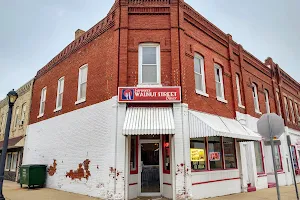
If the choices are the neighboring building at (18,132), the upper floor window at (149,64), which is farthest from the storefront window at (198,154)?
the neighboring building at (18,132)

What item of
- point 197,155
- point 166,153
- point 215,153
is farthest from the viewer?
point 215,153

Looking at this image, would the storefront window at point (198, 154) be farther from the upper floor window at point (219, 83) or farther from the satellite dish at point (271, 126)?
the satellite dish at point (271, 126)

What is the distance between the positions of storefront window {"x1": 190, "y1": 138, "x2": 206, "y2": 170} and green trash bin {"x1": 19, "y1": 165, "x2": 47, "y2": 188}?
9.63 meters

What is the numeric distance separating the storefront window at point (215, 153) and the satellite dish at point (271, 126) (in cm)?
481

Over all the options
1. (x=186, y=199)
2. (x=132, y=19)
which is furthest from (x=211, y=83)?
(x=186, y=199)

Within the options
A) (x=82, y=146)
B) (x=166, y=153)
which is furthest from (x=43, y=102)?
(x=166, y=153)

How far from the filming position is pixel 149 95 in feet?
33.0

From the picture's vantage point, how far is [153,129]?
29.2 ft

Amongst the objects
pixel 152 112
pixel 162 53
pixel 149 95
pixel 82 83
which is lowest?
pixel 152 112

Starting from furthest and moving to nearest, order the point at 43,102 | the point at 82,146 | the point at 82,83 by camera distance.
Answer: the point at 43,102 → the point at 82,83 → the point at 82,146

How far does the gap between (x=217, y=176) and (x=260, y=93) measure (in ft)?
30.4

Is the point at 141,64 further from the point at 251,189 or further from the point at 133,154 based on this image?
the point at 251,189

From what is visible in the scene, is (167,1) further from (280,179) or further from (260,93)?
(280,179)

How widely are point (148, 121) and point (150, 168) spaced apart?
244cm
